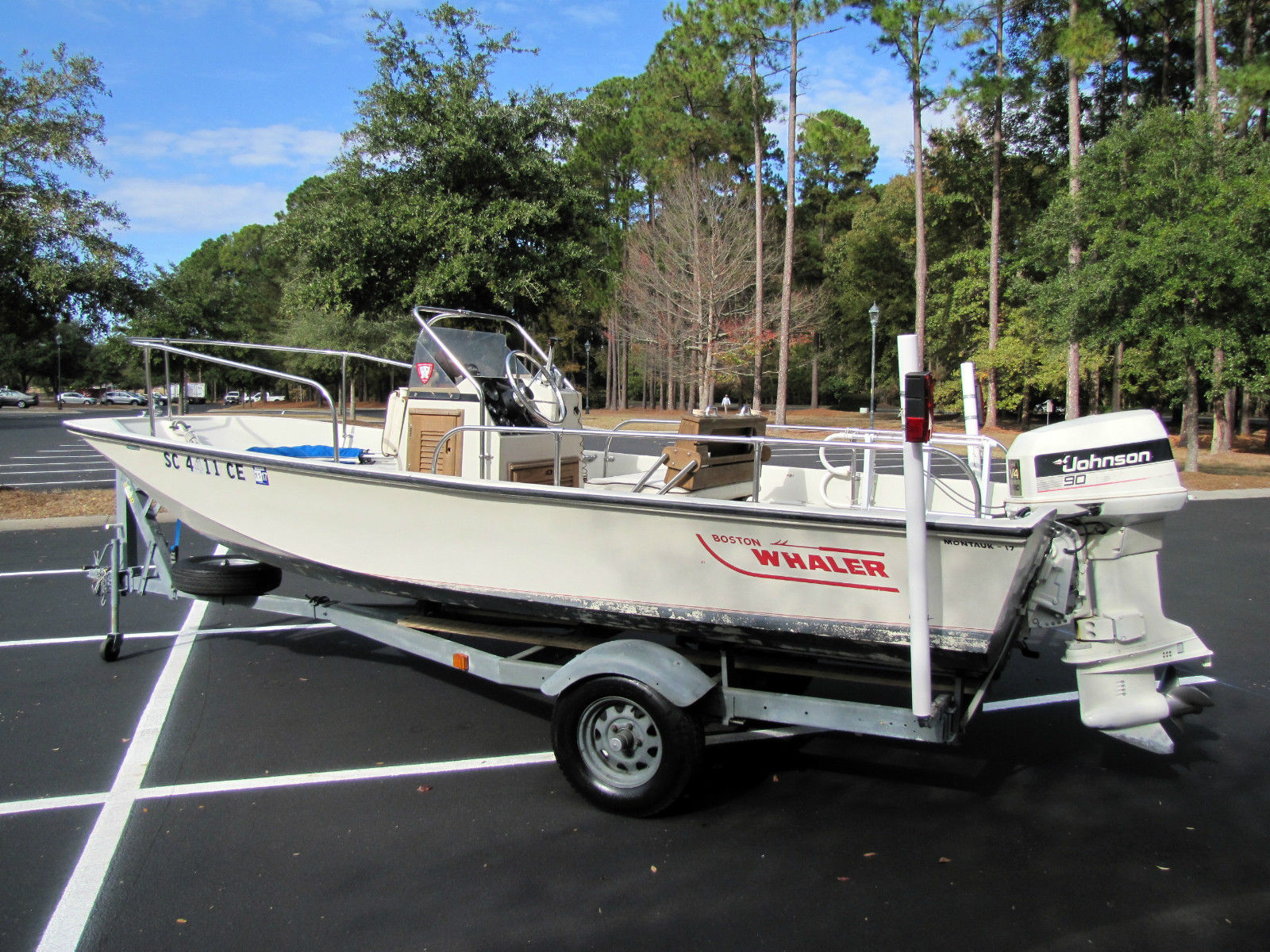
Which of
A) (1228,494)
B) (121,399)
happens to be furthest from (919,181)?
(121,399)

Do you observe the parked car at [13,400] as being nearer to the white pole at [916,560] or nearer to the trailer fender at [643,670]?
the trailer fender at [643,670]

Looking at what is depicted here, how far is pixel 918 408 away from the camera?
108 inches

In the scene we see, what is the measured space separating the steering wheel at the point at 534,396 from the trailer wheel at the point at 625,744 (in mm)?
2202

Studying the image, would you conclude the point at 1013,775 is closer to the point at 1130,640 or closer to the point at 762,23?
the point at 1130,640

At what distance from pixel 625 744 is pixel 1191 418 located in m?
20.2

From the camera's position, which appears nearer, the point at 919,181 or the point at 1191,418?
the point at 1191,418

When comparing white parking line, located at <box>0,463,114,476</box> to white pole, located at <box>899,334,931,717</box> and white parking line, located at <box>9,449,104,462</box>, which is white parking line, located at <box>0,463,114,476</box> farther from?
white pole, located at <box>899,334,931,717</box>

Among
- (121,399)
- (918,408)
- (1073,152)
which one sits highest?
(1073,152)

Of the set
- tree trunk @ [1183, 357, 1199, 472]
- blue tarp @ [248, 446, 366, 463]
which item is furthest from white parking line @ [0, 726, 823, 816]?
tree trunk @ [1183, 357, 1199, 472]

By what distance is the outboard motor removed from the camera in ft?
10.9

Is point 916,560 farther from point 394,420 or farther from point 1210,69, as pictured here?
point 1210,69

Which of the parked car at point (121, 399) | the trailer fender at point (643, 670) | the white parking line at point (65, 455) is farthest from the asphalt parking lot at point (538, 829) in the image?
the parked car at point (121, 399)

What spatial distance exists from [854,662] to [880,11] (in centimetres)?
2400

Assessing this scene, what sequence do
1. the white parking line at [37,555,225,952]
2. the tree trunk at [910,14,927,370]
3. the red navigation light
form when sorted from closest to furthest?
the red navigation light < the white parking line at [37,555,225,952] < the tree trunk at [910,14,927,370]
